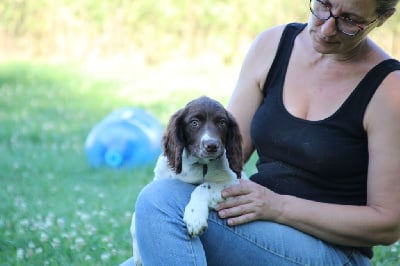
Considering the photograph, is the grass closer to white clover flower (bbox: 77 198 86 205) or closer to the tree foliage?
white clover flower (bbox: 77 198 86 205)

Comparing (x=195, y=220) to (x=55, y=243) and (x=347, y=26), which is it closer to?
(x=347, y=26)

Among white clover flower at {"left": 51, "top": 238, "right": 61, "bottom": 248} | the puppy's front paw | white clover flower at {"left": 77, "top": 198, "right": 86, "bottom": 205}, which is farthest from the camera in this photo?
white clover flower at {"left": 77, "top": 198, "right": 86, "bottom": 205}

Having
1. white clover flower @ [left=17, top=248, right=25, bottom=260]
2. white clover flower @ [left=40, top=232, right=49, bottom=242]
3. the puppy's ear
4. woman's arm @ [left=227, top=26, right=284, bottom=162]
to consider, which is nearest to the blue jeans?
the puppy's ear

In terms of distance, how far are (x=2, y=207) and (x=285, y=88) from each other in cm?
320

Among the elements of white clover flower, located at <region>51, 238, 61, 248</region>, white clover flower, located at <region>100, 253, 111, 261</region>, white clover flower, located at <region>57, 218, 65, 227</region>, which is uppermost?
white clover flower, located at <region>100, 253, 111, 261</region>

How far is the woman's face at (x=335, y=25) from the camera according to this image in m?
3.00

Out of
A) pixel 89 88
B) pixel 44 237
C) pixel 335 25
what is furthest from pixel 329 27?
pixel 89 88

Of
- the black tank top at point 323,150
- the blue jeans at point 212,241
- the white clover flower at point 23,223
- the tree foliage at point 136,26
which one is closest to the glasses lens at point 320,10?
the black tank top at point 323,150

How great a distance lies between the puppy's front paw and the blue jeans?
41mm

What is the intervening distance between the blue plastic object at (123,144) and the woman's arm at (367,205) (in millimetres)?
4737

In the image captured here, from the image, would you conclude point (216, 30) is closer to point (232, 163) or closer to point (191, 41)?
point (191, 41)

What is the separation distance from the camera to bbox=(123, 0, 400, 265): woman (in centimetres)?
296

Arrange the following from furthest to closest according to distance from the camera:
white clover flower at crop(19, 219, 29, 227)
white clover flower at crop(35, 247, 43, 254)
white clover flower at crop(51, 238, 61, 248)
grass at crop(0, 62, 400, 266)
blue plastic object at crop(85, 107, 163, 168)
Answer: blue plastic object at crop(85, 107, 163, 168) → white clover flower at crop(19, 219, 29, 227) → grass at crop(0, 62, 400, 266) → white clover flower at crop(51, 238, 61, 248) → white clover flower at crop(35, 247, 43, 254)

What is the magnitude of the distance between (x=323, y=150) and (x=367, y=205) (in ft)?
1.04
